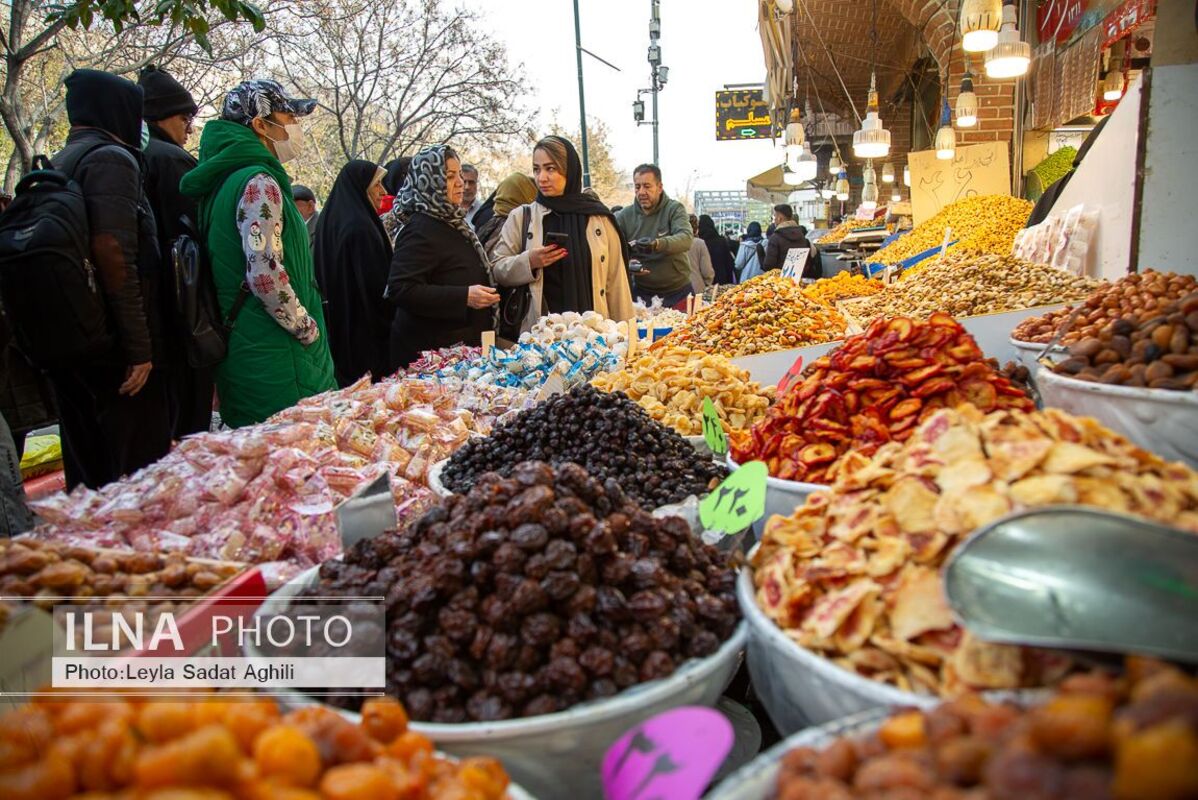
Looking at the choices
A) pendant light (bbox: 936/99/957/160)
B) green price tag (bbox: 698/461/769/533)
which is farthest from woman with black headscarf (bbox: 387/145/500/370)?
pendant light (bbox: 936/99/957/160)

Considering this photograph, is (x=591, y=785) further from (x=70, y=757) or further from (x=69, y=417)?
(x=69, y=417)

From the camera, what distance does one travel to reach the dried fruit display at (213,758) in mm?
625

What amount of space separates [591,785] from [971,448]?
0.67 metres

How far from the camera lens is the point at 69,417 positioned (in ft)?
9.24

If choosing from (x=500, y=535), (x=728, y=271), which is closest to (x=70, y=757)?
(x=500, y=535)

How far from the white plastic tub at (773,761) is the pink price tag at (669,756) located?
0.13 feet

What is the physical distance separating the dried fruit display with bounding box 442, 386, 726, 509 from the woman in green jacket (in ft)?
4.56

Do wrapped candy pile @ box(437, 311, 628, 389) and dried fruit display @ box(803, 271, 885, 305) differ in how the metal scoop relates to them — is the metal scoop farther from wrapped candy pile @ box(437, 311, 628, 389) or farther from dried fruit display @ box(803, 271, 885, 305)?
dried fruit display @ box(803, 271, 885, 305)

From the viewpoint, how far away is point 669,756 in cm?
78

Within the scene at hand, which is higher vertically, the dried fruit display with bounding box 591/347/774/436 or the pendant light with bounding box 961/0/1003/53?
the pendant light with bounding box 961/0/1003/53

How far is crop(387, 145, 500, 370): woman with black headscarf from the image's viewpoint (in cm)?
353

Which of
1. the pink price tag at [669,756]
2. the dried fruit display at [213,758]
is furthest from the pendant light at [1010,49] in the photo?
the dried fruit display at [213,758]

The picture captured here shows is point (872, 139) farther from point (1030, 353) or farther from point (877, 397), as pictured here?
point (877, 397)

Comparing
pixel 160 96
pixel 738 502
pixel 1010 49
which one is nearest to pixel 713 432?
pixel 738 502
